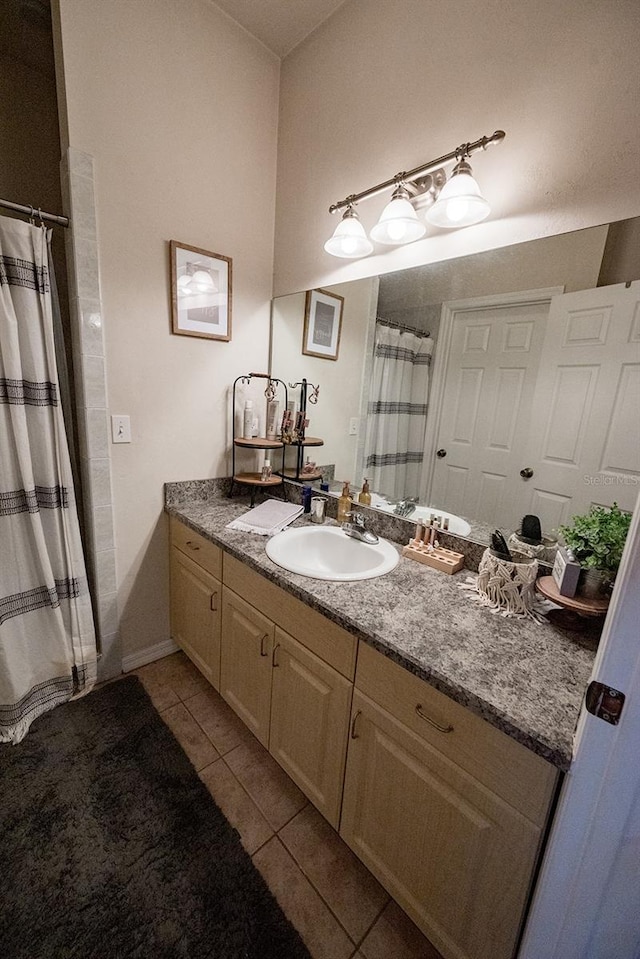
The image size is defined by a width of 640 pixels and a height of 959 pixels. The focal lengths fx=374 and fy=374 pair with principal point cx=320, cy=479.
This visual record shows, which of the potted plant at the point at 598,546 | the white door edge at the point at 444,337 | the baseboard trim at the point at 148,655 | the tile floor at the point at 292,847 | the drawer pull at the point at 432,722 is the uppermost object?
the white door edge at the point at 444,337

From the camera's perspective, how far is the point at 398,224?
1231mm

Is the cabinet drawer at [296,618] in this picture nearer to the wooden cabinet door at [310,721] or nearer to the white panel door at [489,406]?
the wooden cabinet door at [310,721]

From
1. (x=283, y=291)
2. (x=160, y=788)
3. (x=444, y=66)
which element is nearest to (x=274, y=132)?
(x=283, y=291)

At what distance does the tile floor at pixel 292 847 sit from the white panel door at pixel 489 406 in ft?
3.70

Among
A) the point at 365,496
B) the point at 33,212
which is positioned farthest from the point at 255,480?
the point at 33,212

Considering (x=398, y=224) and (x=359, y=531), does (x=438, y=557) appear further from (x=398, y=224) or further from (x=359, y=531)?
(x=398, y=224)

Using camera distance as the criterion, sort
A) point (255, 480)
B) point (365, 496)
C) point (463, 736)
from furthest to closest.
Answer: point (255, 480)
point (365, 496)
point (463, 736)

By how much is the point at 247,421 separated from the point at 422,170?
3.87 ft

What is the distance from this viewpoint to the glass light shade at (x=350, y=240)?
1352 mm

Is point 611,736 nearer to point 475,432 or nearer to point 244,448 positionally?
point 475,432

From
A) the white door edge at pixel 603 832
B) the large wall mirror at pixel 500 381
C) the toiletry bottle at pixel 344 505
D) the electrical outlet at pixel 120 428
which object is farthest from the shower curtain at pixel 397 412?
the electrical outlet at pixel 120 428

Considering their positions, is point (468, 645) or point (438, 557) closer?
point (468, 645)

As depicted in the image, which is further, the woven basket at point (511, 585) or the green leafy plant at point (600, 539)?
the woven basket at point (511, 585)

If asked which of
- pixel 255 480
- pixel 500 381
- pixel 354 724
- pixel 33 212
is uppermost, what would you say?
pixel 33 212
